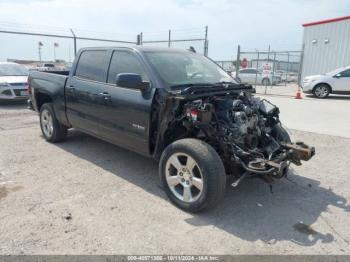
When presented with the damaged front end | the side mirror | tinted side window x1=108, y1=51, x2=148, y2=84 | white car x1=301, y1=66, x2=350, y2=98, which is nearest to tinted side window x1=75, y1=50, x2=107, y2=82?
tinted side window x1=108, y1=51, x2=148, y2=84

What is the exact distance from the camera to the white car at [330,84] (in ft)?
49.9

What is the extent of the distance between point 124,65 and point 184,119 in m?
1.40

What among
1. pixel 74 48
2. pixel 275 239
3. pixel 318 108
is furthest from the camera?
pixel 74 48

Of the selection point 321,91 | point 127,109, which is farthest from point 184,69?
point 321,91

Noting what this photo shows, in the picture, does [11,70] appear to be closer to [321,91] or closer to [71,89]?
[71,89]

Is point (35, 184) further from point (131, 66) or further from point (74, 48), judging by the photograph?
point (74, 48)

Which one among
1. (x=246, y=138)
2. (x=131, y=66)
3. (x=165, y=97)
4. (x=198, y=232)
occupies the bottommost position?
(x=198, y=232)

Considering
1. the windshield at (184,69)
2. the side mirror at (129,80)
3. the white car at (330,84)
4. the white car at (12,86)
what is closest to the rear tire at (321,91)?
the white car at (330,84)

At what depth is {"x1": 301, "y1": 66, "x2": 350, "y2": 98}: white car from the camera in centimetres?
1520

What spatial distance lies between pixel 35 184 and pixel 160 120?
1.92 meters

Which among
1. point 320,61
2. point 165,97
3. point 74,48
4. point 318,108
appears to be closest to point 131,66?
point 165,97

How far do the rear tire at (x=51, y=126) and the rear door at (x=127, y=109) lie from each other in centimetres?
162

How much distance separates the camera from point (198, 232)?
10.9ft

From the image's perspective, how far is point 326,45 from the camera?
782 inches
